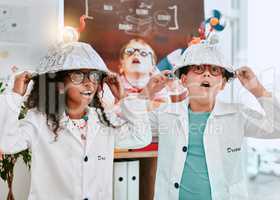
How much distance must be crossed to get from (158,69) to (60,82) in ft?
1.95

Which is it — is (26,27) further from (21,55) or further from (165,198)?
(165,198)

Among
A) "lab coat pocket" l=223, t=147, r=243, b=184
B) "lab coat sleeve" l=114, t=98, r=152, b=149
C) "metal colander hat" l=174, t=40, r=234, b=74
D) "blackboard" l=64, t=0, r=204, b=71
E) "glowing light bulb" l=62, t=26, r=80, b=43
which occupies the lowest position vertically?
"lab coat pocket" l=223, t=147, r=243, b=184

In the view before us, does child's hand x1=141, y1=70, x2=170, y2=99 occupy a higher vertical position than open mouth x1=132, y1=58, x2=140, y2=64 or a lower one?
lower

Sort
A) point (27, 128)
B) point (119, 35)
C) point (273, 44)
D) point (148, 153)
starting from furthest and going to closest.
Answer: point (273, 44) → point (119, 35) → point (148, 153) → point (27, 128)

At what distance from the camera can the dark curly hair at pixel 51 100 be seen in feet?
3.80

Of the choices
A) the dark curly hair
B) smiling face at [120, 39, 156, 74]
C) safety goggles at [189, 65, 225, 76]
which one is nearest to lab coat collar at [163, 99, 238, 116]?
safety goggles at [189, 65, 225, 76]

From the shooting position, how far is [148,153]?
1.46m

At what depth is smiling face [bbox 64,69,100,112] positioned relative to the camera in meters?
1.15

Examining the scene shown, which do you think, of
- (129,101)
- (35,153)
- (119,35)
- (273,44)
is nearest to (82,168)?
(35,153)

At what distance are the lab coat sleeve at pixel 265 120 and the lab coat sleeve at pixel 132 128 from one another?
34 cm

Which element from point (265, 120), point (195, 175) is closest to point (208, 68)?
point (265, 120)

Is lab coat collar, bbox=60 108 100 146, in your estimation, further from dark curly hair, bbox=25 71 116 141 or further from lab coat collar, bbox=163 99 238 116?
lab coat collar, bbox=163 99 238 116

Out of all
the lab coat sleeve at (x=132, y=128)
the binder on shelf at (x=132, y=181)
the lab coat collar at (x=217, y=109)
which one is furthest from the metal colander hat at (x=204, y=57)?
the binder on shelf at (x=132, y=181)

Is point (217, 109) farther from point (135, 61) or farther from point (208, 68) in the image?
point (135, 61)
